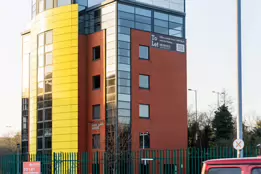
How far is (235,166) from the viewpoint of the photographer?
697 cm

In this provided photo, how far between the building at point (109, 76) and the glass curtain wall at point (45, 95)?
101mm

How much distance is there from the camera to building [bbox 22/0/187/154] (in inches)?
1929

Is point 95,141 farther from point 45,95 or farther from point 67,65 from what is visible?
point 67,65

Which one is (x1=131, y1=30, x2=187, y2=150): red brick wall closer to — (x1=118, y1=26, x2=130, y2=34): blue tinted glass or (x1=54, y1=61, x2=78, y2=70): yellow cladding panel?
(x1=118, y1=26, x2=130, y2=34): blue tinted glass

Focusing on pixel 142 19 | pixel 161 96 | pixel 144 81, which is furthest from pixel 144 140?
pixel 142 19

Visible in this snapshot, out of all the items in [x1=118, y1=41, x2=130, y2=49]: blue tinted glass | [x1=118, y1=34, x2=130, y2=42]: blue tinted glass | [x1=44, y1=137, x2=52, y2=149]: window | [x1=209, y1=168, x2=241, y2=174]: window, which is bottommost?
[x1=44, y1=137, x2=52, y2=149]: window

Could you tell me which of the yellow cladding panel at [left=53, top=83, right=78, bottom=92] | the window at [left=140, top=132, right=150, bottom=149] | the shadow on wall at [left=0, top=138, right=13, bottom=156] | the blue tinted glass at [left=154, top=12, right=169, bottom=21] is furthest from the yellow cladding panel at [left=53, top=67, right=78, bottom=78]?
the shadow on wall at [left=0, top=138, right=13, bottom=156]

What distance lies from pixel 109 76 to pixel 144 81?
362cm

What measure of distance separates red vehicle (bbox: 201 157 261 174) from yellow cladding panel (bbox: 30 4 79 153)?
43.3 metres

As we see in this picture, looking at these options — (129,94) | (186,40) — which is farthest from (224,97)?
(129,94)

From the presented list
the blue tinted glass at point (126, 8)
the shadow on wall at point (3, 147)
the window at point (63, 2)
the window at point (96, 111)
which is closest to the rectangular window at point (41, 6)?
the window at point (63, 2)

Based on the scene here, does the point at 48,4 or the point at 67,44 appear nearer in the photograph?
the point at 67,44

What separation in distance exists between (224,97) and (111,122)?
29790 mm

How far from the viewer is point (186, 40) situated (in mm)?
53750
